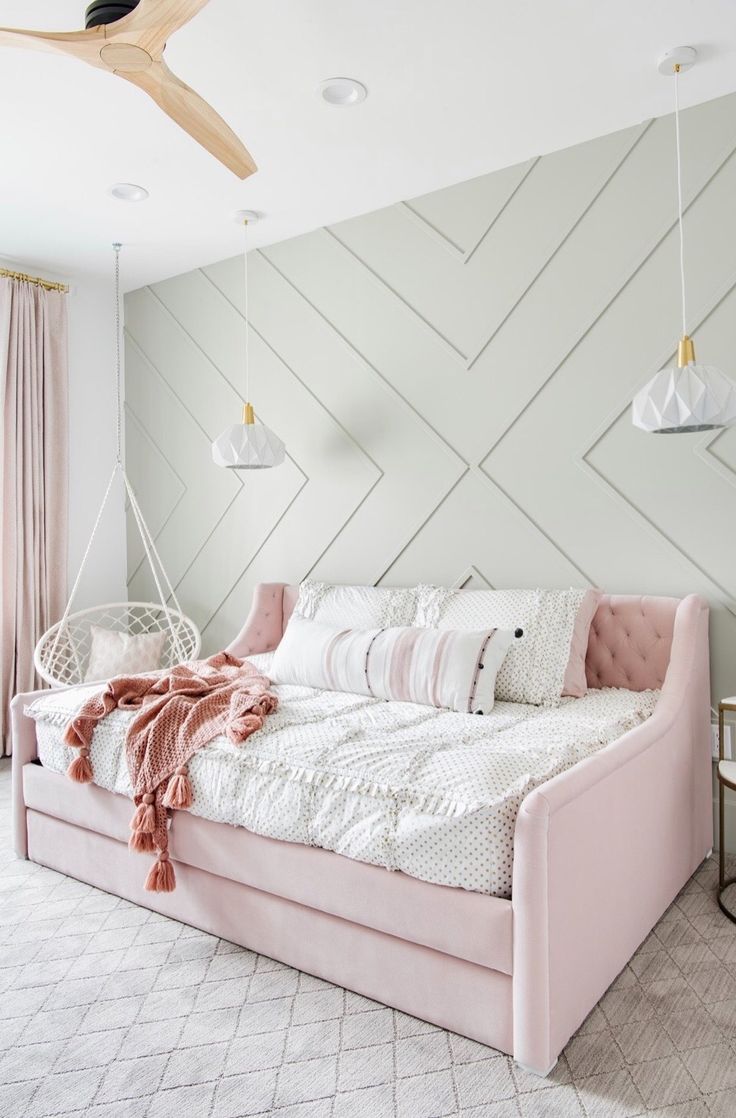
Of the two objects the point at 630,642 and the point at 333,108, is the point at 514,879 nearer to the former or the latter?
the point at 630,642

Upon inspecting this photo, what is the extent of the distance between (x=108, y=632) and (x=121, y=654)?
205 millimetres

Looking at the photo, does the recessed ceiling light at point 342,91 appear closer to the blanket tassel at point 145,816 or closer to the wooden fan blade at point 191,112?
the wooden fan blade at point 191,112

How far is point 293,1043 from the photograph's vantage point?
5.98 ft

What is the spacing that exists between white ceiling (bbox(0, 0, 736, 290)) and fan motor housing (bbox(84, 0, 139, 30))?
1.85 ft

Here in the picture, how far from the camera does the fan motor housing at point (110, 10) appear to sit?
5.59ft

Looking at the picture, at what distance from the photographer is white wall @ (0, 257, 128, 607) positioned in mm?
4523

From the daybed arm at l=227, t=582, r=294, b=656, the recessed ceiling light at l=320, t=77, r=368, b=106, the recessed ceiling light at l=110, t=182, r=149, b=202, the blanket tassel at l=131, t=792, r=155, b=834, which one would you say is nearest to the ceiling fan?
the recessed ceiling light at l=320, t=77, r=368, b=106

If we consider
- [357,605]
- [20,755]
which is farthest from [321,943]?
[357,605]

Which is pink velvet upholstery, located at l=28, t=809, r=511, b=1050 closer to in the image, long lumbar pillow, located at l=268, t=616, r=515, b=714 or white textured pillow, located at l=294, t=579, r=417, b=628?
long lumbar pillow, located at l=268, t=616, r=515, b=714

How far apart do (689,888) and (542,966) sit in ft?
3.67

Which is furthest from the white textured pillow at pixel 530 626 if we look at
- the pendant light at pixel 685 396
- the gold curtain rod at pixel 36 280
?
the gold curtain rod at pixel 36 280

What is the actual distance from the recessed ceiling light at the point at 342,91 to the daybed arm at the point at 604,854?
1.98m

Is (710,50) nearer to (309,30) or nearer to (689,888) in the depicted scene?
(309,30)

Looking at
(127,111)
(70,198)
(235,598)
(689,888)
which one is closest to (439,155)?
(127,111)
